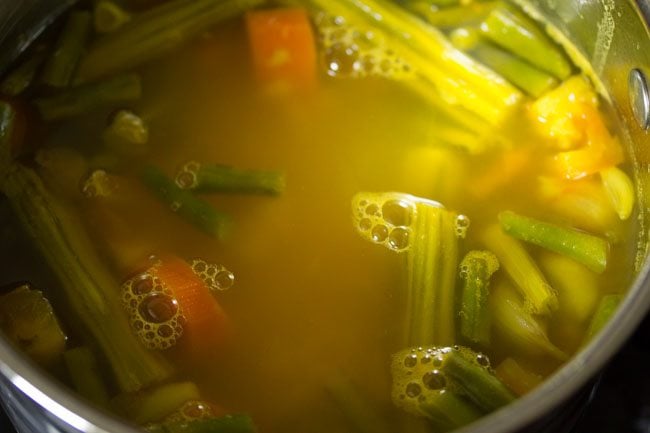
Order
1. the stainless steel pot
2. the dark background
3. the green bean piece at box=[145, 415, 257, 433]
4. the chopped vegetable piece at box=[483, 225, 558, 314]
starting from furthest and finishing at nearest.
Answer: the dark background → the chopped vegetable piece at box=[483, 225, 558, 314] → the green bean piece at box=[145, 415, 257, 433] → the stainless steel pot

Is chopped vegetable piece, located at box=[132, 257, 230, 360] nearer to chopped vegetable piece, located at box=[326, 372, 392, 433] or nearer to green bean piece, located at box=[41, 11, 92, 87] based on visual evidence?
chopped vegetable piece, located at box=[326, 372, 392, 433]

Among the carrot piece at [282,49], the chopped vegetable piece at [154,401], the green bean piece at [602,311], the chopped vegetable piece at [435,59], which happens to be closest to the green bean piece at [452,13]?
the chopped vegetable piece at [435,59]

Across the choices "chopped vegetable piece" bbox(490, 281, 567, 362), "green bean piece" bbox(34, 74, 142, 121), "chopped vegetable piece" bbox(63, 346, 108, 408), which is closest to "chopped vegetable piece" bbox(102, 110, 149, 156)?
"green bean piece" bbox(34, 74, 142, 121)

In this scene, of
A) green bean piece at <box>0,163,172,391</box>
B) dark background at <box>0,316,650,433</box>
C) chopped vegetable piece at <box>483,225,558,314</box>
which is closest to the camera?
green bean piece at <box>0,163,172,391</box>

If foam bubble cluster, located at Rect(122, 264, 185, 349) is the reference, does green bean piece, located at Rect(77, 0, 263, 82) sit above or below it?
above

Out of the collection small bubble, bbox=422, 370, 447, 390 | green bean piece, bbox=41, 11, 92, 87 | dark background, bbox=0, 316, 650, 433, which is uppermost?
green bean piece, bbox=41, 11, 92, 87

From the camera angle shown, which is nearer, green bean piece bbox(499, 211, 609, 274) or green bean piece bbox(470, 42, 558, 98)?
green bean piece bbox(499, 211, 609, 274)

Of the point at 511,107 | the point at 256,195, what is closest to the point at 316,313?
the point at 256,195
